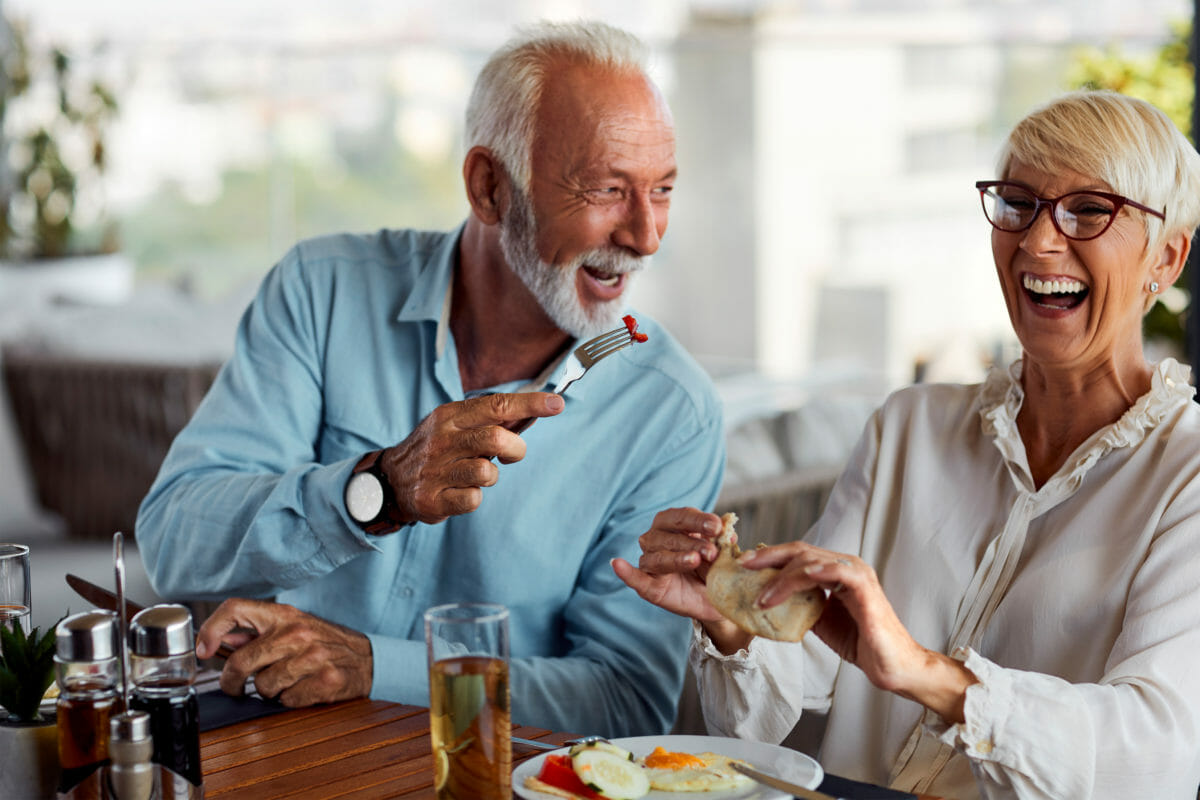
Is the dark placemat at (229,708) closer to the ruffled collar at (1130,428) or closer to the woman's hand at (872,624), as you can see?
the woman's hand at (872,624)

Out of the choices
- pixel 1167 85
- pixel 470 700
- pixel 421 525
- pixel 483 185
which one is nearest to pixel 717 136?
pixel 1167 85

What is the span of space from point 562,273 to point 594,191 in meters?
0.13

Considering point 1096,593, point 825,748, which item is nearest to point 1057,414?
point 1096,593

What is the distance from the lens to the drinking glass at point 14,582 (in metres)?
1.44

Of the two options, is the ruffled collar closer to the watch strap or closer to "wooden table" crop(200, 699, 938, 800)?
"wooden table" crop(200, 699, 938, 800)

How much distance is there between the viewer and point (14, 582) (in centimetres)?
145

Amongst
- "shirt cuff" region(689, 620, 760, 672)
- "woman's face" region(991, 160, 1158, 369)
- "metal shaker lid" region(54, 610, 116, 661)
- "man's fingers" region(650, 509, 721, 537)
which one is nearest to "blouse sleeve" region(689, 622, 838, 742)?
"shirt cuff" region(689, 620, 760, 672)

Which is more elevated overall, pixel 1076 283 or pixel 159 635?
pixel 1076 283

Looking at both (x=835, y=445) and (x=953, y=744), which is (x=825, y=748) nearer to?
(x=953, y=744)

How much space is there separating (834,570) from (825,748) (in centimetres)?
56

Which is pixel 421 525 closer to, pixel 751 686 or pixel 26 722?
pixel 751 686

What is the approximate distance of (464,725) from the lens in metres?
1.16

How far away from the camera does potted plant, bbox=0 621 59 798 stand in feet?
→ 4.05

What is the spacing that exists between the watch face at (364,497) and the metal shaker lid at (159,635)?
57 cm
